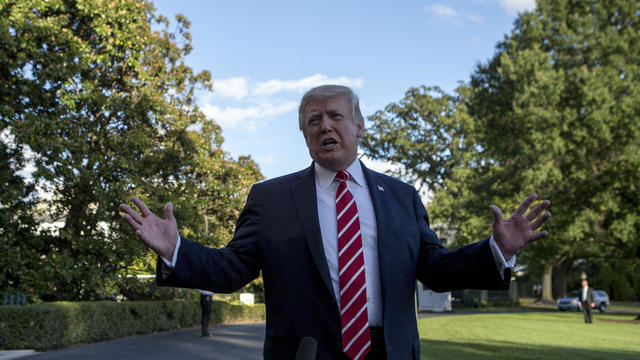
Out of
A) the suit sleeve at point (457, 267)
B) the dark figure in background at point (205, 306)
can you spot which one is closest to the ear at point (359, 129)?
the suit sleeve at point (457, 267)

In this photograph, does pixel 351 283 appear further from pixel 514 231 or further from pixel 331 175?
pixel 514 231

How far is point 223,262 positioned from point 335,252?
1.74 feet

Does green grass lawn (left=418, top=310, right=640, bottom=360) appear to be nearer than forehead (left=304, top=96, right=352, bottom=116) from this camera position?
No

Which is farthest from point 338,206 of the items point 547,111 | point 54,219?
point 547,111

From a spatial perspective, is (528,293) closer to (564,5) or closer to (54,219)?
(564,5)

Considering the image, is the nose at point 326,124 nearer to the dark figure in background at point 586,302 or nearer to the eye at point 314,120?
the eye at point 314,120

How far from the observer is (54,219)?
65.7 ft

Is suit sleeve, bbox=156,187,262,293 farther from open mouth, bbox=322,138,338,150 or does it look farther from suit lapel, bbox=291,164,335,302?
open mouth, bbox=322,138,338,150

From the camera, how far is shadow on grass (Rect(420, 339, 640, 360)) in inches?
496

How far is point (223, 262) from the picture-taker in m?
2.94

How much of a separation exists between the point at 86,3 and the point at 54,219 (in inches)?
269

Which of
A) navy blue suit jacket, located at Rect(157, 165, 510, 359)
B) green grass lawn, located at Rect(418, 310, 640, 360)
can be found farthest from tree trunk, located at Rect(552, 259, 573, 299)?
navy blue suit jacket, located at Rect(157, 165, 510, 359)

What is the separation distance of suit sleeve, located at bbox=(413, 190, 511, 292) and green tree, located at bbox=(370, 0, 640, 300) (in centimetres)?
2486

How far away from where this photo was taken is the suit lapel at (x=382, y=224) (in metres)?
2.81
